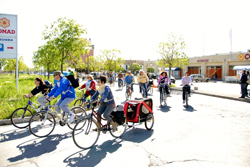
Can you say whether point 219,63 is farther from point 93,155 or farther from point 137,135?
point 93,155

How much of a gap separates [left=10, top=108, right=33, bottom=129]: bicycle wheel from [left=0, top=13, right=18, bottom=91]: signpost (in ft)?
21.3

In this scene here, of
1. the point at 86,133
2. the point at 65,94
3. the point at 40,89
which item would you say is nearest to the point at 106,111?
the point at 86,133

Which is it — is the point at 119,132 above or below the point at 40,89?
below

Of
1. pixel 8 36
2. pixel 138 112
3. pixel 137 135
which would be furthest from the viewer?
pixel 8 36

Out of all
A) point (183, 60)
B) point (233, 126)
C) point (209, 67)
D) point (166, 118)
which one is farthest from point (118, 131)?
point (209, 67)

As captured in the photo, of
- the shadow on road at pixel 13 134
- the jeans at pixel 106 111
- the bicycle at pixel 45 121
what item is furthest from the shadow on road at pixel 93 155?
the shadow on road at pixel 13 134

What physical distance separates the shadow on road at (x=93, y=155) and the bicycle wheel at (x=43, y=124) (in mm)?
1613

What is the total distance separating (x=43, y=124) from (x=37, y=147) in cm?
104

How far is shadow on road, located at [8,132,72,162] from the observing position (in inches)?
156

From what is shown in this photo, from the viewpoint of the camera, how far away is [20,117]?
6.20m

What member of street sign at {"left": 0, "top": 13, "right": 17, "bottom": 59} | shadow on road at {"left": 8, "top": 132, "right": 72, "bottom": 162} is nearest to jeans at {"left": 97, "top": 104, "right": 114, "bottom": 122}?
shadow on road at {"left": 8, "top": 132, "right": 72, "bottom": 162}

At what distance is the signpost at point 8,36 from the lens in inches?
448

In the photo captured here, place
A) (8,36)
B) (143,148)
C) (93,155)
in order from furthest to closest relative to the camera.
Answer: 1. (8,36)
2. (143,148)
3. (93,155)

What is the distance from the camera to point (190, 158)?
3.83 m
